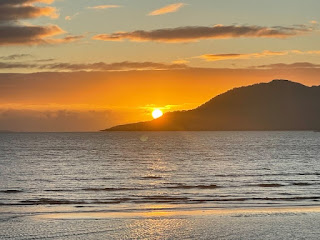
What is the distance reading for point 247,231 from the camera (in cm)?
3416

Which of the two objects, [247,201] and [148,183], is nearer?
[247,201]

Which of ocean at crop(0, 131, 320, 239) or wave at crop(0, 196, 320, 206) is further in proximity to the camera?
wave at crop(0, 196, 320, 206)

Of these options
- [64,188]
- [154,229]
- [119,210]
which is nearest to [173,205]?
[119,210]

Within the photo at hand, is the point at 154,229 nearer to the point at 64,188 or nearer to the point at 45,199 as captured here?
the point at 45,199

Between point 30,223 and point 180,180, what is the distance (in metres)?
42.4

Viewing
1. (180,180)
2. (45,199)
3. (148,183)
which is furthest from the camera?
(180,180)

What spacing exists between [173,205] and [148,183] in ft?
81.8

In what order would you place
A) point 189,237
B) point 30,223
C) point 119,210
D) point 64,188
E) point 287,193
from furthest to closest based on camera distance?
point 64,188
point 287,193
point 119,210
point 30,223
point 189,237

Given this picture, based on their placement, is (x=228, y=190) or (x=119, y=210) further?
(x=228, y=190)

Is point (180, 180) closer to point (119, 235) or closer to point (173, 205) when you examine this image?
point (173, 205)

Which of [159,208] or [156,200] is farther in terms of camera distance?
[156,200]

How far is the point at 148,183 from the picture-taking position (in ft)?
241

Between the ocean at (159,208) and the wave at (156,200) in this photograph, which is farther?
the wave at (156,200)

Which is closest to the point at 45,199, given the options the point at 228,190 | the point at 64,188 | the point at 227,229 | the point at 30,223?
the point at 64,188
